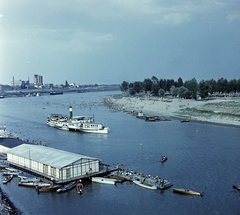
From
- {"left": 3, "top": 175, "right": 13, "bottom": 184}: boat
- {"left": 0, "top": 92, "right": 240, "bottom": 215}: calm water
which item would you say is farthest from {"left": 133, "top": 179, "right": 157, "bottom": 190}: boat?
{"left": 3, "top": 175, "right": 13, "bottom": 184}: boat

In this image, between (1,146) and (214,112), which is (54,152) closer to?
(1,146)

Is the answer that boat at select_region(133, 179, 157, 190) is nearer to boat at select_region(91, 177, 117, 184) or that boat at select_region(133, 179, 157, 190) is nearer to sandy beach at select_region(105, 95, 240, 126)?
boat at select_region(91, 177, 117, 184)

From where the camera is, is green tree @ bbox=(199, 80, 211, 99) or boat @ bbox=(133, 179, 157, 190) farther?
green tree @ bbox=(199, 80, 211, 99)

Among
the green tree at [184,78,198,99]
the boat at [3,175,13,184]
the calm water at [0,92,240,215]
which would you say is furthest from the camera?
the green tree at [184,78,198,99]

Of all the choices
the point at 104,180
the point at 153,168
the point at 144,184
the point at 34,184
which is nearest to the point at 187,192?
the point at 144,184

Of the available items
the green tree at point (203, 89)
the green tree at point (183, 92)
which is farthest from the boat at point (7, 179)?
the green tree at point (183, 92)

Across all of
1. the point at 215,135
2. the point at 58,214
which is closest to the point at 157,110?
the point at 215,135

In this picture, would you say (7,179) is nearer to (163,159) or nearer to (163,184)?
(163,184)
